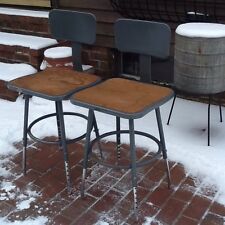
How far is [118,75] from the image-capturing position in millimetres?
4215

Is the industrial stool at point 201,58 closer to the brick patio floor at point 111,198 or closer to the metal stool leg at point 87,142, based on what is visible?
the brick patio floor at point 111,198

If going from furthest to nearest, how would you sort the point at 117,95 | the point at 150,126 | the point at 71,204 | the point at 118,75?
the point at 118,75, the point at 150,126, the point at 71,204, the point at 117,95

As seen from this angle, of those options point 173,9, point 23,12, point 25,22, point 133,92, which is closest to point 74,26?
point 133,92

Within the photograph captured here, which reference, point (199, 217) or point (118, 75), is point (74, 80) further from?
point (118, 75)

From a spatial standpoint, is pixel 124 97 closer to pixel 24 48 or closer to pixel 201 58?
pixel 201 58

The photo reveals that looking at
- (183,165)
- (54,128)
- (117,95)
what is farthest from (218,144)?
(54,128)

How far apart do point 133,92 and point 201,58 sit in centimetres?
76

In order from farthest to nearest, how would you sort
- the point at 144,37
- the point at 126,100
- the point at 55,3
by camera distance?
the point at 55,3 < the point at 144,37 < the point at 126,100

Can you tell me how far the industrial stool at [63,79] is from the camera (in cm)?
230

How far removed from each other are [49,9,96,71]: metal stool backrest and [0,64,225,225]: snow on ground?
807 millimetres

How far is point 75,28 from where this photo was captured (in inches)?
104

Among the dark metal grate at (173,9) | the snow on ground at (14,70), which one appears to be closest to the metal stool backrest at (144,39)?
the dark metal grate at (173,9)

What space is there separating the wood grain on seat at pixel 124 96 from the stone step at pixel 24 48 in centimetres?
195

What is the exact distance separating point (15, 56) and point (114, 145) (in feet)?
6.33
